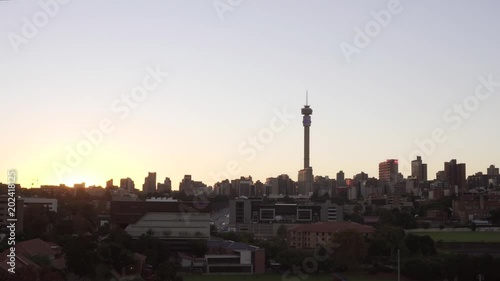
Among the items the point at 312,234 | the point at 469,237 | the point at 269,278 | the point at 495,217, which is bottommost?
the point at 269,278

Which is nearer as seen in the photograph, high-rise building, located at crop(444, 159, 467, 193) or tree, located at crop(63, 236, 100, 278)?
tree, located at crop(63, 236, 100, 278)

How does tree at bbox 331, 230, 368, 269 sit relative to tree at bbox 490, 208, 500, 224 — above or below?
below

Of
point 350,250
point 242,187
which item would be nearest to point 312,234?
point 350,250

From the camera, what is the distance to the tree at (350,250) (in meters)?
17.9

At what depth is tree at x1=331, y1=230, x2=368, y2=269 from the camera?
17906 millimetres

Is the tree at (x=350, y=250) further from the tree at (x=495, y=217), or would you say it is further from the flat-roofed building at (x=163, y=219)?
the tree at (x=495, y=217)

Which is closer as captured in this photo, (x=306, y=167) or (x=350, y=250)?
(x=350, y=250)

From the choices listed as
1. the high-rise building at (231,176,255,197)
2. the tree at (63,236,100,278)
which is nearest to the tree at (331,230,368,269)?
the tree at (63,236,100,278)

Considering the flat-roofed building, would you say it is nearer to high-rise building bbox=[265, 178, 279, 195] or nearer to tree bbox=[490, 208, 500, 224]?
tree bbox=[490, 208, 500, 224]

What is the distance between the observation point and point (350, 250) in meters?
17.9

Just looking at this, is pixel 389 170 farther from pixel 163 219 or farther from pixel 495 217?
pixel 163 219

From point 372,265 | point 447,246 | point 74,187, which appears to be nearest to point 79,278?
point 372,265

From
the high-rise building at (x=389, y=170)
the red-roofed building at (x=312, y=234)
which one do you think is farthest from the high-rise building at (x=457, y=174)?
the red-roofed building at (x=312, y=234)

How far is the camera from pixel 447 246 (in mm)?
22422
